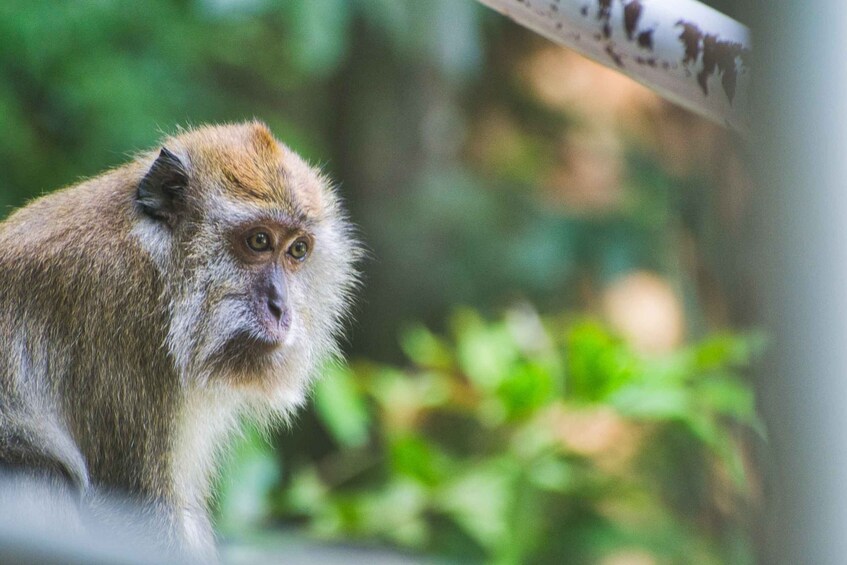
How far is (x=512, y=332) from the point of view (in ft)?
21.1

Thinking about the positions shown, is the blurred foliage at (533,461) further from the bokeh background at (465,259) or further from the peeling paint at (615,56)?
the peeling paint at (615,56)

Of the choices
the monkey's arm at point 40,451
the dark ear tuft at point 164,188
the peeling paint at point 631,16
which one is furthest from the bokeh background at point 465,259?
the dark ear tuft at point 164,188

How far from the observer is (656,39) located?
2625 mm

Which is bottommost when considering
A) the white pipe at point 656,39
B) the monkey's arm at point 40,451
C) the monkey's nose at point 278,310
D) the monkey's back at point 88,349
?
the monkey's arm at point 40,451

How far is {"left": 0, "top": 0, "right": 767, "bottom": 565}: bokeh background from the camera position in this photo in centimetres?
589

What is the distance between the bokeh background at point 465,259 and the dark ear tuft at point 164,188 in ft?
4.18

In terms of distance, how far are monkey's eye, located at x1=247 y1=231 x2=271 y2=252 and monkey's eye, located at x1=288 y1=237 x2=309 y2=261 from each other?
13cm

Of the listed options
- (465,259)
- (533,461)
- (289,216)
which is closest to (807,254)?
(289,216)

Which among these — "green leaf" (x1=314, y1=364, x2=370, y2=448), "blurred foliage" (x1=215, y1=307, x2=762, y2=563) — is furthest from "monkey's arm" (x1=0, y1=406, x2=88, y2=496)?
"green leaf" (x1=314, y1=364, x2=370, y2=448)

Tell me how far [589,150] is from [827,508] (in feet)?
30.0

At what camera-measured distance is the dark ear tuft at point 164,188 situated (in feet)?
12.4

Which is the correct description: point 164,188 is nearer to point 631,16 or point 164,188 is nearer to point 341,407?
point 631,16

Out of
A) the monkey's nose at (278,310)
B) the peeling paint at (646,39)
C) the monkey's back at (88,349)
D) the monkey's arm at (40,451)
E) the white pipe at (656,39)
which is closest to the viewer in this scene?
the white pipe at (656,39)

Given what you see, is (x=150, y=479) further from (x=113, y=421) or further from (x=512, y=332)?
(x=512, y=332)
